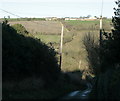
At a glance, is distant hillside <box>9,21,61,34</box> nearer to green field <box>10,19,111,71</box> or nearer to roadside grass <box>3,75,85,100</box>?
green field <box>10,19,111,71</box>

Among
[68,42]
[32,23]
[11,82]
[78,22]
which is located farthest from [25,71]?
[68,42]

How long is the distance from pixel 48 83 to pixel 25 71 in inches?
316

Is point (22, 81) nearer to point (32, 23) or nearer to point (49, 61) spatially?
point (49, 61)

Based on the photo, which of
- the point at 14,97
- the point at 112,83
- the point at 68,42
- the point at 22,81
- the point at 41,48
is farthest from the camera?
the point at 68,42

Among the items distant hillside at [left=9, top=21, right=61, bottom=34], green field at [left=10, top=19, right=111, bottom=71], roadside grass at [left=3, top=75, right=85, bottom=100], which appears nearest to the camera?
roadside grass at [left=3, top=75, right=85, bottom=100]

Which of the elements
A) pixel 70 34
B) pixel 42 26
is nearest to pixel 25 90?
pixel 42 26

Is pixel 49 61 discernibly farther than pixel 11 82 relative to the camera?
Yes

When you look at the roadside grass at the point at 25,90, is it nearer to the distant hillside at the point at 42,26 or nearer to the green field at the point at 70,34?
the green field at the point at 70,34

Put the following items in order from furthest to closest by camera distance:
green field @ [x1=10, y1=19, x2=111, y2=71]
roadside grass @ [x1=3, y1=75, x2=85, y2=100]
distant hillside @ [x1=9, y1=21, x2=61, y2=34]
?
green field @ [x1=10, y1=19, x2=111, y2=71], distant hillside @ [x1=9, y1=21, x2=61, y2=34], roadside grass @ [x1=3, y1=75, x2=85, y2=100]

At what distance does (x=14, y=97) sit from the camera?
19562mm

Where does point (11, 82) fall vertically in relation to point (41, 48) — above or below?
below

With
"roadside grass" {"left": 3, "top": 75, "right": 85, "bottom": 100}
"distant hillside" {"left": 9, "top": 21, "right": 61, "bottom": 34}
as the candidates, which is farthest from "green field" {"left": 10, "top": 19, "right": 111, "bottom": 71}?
"roadside grass" {"left": 3, "top": 75, "right": 85, "bottom": 100}

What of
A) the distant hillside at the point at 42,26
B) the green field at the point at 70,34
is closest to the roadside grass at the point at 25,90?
the green field at the point at 70,34

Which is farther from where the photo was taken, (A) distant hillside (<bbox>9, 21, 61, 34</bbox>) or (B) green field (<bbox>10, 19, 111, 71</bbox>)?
(B) green field (<bbox>10, 19, 111, 71</bbox>)
